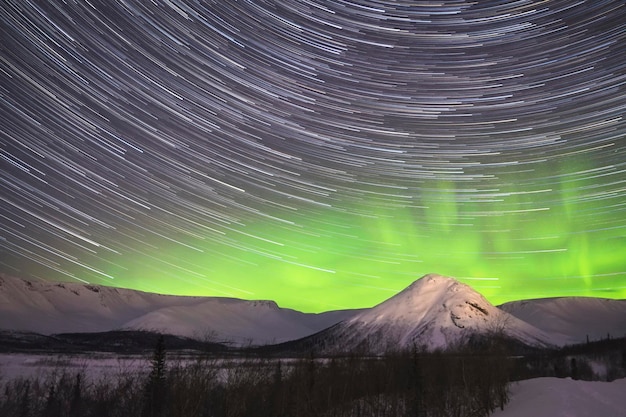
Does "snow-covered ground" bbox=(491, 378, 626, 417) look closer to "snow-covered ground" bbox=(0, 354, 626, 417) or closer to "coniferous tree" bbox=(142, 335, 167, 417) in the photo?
"snow-covered ground" bbox=(0, 354, 626, 417)

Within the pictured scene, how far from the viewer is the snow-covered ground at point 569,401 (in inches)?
1315

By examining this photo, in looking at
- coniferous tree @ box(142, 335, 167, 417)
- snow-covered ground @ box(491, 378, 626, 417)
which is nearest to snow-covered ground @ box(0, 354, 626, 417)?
snow-covered ground @ box(491, 378, 626, 417)

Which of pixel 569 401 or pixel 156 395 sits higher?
pixel 569 401

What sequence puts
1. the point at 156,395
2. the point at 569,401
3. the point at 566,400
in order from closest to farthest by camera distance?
the point at 569,401 → the point at 566,400 → the point at 156,395

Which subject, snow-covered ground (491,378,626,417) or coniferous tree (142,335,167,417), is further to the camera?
coniferous tree (142,335,167,417)

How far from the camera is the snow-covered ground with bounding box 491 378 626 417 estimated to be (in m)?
33.4

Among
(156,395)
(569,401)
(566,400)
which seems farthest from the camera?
(156,395)

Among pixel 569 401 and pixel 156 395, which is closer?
pixel 569 401

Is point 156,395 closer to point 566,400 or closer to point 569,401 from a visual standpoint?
point 566,400

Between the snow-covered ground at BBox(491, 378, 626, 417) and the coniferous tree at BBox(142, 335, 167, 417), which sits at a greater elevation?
the snow-covered ground at BBox(491, 378, 626, 417)

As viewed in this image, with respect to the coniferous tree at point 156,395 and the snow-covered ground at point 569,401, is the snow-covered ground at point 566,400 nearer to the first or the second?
the snow-covered ground at point 569,401

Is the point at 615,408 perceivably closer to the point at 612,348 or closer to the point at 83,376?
the point at 83,376

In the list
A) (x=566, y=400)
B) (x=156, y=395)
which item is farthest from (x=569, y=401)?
(x=156, y=395)

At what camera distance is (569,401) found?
117ft
